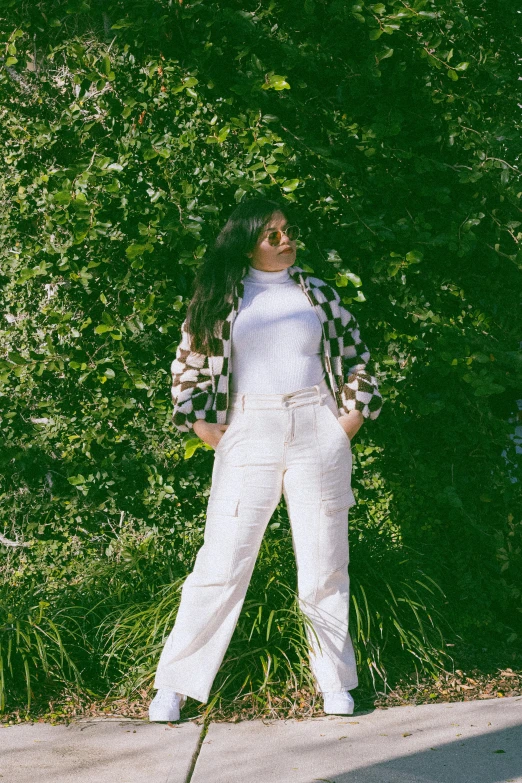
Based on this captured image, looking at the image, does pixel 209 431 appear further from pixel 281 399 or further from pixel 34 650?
pixel 34 650

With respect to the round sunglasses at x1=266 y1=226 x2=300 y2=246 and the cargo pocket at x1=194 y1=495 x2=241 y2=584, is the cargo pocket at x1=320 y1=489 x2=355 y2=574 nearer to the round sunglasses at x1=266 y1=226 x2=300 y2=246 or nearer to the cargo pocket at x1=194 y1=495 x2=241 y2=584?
the cargo pocket at x1=194 y1=495 x2=241 y2=584

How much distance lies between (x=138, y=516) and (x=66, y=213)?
1.48m

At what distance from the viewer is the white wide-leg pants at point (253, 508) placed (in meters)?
3.32

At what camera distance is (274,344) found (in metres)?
3.34

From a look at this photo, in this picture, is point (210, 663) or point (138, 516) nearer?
point (210, 663)

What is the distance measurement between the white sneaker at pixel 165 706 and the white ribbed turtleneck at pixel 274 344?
1.16 m

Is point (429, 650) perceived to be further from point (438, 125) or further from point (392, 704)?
point (438, 125)

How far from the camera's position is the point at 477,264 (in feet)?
14.1

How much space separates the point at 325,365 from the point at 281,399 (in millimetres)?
265

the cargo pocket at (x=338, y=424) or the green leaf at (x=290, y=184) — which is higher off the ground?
the green leaf at (x=290, y=184)

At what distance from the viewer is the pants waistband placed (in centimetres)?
331

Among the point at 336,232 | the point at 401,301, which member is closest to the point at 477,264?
the point at 401,301

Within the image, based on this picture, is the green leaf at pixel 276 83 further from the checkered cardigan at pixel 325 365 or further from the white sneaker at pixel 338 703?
the white sneaker at pixel 338 703

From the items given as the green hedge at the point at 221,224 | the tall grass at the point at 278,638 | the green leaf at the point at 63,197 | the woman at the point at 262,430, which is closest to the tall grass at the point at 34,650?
the tall grass at the point at 278,638
